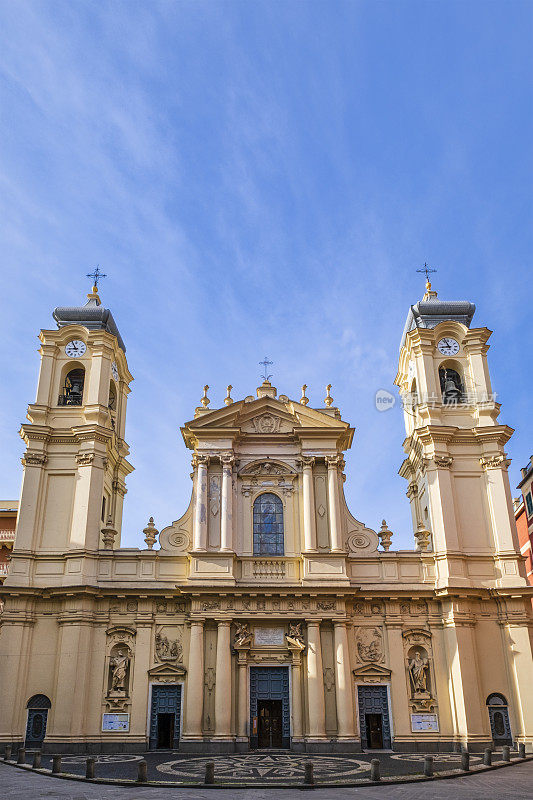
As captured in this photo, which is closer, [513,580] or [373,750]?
[373,750]

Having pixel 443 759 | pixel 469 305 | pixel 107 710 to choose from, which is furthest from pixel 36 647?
pixel 469 305

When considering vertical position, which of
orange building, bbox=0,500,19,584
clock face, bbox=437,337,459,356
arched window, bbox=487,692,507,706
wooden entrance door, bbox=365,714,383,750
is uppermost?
clock face, bbox=437,337,459,356

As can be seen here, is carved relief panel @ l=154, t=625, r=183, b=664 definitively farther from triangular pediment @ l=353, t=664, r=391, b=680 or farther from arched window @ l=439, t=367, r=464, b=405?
arched window @ l=439, t=367, r=464, b=405

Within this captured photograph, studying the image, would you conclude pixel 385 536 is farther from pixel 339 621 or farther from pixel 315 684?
pixel 315 684

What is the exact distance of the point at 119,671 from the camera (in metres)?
26.5

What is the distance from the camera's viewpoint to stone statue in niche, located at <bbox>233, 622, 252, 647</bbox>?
26.5 metres

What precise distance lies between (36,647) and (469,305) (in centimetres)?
2471

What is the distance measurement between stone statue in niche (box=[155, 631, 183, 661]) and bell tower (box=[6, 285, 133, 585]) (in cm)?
388

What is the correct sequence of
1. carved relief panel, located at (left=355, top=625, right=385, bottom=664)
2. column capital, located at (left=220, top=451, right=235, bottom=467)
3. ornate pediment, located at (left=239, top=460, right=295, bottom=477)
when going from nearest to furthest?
carved relief panel, located at (left=355, top=625, right=385, bottom=664), column capital, located at (left=220, top=451, right=235, bottom=467), ornate pediment, located at (left=239, top=460, right=295, bottom=477)

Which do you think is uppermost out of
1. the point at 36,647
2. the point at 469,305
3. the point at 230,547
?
the point at 469,305

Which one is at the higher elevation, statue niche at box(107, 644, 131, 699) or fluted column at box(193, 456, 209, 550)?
fluted column at box(193, 456, 209, 550)

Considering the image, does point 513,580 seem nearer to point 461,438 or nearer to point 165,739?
point 461,438

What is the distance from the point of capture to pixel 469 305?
1332 inches

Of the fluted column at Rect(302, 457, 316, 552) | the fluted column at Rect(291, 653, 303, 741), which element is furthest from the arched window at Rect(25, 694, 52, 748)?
the fluted column at Rect(302, 457, 316, 552)
